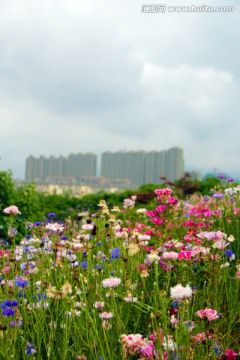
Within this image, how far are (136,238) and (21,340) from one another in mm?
1445

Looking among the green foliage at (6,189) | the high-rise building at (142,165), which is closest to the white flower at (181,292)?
the green foliage at (6,189)

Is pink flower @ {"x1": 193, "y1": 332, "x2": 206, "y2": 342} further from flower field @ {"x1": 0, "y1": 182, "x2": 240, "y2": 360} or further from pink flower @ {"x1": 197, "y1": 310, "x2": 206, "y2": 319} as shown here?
pink flower @ {"x1": 197, "y1": 310, "x2": 206, "y2": 319}

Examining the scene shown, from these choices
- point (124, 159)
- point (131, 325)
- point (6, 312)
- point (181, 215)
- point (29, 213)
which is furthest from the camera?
point (124, 159)

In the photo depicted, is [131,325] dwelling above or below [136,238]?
below

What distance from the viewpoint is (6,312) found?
2746 mm

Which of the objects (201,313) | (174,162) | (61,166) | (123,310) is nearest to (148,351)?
(201,313)

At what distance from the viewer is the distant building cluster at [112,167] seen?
67875 mm

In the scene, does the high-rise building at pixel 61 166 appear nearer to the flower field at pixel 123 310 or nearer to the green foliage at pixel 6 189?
the green foliage at pixel 6 189

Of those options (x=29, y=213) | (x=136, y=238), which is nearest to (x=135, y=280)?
(x=136, y=238)

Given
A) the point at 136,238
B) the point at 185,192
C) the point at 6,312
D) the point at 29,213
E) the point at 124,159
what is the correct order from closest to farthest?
the point at 6,312
the point at 136,238
the point at 29,213
the point at 185,192
the point at 124,159

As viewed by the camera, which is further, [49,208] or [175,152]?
[175,152]

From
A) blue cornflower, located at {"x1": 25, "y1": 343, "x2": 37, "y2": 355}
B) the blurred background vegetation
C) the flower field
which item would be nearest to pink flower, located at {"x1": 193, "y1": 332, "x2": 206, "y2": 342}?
the flower field

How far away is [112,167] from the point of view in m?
74.9

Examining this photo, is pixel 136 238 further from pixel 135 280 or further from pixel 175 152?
pixel 175 152
